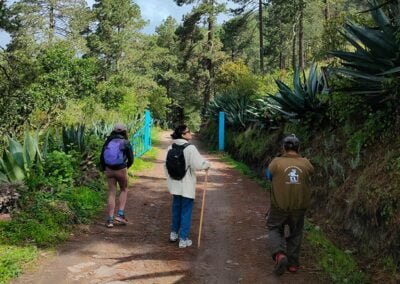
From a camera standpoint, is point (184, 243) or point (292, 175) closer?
point (292, 175)

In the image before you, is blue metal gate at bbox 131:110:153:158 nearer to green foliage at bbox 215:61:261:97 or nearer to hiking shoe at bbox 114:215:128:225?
green foliage at bbox 215:61:261:97

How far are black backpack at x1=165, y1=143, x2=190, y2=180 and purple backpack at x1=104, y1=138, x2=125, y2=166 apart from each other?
1140 millimetres

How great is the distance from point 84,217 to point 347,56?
4.72 m

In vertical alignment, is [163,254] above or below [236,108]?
below

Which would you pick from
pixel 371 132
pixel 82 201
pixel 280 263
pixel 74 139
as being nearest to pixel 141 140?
pixel 74 139

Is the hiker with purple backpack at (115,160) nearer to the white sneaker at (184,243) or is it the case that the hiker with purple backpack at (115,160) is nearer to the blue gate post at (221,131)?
the white sneaker at (184,243)

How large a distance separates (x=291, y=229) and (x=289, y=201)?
1.27 ft

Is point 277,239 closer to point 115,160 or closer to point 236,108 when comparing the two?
point 115,160

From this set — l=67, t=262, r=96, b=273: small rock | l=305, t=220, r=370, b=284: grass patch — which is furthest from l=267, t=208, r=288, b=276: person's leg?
l=67, t=262, r=96, b=273: small rock

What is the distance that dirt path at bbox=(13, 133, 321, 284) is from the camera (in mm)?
4941

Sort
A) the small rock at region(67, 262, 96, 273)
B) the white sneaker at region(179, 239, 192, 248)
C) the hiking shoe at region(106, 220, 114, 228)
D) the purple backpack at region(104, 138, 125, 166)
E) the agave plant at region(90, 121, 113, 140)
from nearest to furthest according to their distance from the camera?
the small rock at region(67, 262, 96, 273) → the white sneaker at region(179, 239, 192, 248) → the purple backpack at region(104, 138, 125, 166) → the hiking shoe at region(106, 220, 114, 228) → the agave plant at region(90, 121, 113, 140)

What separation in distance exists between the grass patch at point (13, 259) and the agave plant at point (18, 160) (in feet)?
6.28

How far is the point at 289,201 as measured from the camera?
5.09m

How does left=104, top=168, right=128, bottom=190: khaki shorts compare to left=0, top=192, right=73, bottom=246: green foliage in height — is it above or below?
above
